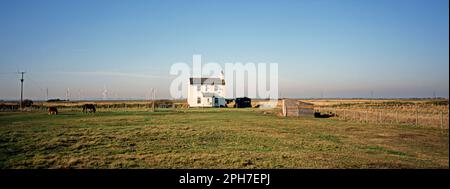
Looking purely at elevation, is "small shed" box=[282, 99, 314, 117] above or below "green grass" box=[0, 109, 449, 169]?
above

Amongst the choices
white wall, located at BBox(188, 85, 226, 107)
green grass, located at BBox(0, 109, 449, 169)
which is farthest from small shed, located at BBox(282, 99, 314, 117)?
white wall, located at BBox(188, 85, 226, 107)

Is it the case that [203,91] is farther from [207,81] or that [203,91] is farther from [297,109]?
[297,109]

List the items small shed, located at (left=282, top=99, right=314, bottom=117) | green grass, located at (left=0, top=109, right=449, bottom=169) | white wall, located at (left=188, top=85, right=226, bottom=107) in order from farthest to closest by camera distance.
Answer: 1. white wall, located at (left=188, top=85, right=226, bottom=107)
2. small shed, located at (left=282, top=99, right=314, bottom=117)
3. green grass, located at (left=0, top=109, right=449, bottom=169)

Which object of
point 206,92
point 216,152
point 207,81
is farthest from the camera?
point 207,81

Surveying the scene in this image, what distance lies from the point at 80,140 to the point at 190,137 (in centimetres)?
562

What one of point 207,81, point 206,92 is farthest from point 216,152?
point 207,81

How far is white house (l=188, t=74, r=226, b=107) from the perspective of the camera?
7195cm

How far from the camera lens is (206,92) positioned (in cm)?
7381

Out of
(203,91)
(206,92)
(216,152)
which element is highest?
(203,91)

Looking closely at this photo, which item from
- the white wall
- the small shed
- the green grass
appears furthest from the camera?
the white wall

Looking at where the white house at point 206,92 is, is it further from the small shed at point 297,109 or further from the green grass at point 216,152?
the green grass at point 216,152

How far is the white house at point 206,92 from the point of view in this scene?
71950 mm

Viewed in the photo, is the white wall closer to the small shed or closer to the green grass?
the small shed
